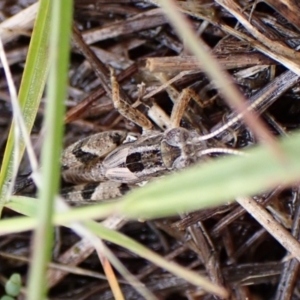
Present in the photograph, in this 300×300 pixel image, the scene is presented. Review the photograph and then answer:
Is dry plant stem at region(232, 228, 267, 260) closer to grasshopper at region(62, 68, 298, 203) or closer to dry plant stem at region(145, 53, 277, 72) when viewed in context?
grasshopper at region(62, 68, 298, 203)

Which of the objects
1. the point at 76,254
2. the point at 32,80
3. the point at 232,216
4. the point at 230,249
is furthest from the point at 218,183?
the point at 76,254

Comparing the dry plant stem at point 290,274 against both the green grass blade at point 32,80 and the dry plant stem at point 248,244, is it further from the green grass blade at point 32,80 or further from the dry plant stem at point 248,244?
the green grass blade at point 32,80

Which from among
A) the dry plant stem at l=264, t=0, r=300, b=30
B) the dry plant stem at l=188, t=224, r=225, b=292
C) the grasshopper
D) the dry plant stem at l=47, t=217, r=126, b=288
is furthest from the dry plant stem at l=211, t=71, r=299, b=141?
the dry plant stem at l=47, t=217, r=126, b=288

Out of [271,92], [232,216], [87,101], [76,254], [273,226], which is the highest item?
[87,101]

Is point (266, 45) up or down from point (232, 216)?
up

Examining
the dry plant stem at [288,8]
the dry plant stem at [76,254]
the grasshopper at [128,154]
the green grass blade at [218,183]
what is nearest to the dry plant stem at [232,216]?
the grasshopper at [128,154]

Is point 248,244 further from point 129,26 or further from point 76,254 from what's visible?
point 129,26
